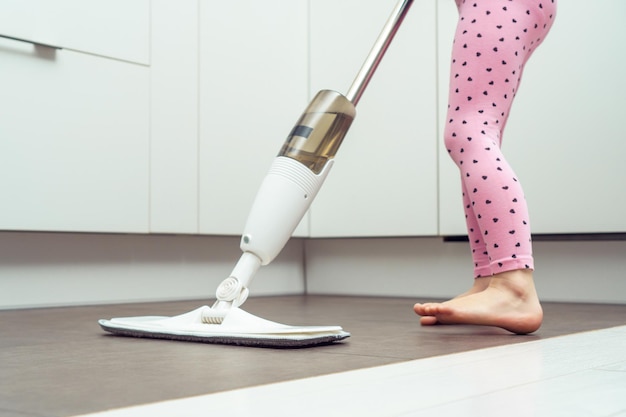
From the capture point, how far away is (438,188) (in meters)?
2.25

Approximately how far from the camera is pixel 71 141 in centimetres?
187

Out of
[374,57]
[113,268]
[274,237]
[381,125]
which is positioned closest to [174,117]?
[113,268]

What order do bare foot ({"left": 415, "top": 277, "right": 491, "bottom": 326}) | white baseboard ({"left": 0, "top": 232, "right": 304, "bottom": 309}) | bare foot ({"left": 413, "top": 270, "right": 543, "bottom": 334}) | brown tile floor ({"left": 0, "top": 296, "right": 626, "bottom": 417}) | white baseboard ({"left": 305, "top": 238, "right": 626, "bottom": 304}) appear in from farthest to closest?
white baseboard ({"left": 305, "top": 238, "right": 626, "bottom": 304})
white baseboard ({"left": 0, "top": 232, "right": 304, "bottom": 309})
bare foot ({"left": 415, "top": 277, "right": 491, "bottom": 326})
bare foot ({"left": 413, "top": 270, "right": 543, "bottom": 334})
brown tile floor ({"left": 0, "top": 296, "right": 626, "bottom": 417})

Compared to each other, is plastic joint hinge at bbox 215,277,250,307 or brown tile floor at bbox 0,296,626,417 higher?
plastic joint hinge at bbox 215,277,250,307

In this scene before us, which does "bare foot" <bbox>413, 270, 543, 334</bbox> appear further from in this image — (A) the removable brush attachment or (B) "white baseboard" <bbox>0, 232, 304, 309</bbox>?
(B) "white baseboard" <bbox>0, 232, 304, 309</bbox>

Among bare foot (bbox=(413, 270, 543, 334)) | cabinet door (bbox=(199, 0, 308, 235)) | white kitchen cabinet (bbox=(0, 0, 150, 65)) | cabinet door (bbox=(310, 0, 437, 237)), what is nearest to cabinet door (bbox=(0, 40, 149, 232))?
white kitchen cabinet (bbox=(0, 0, 150, 65))

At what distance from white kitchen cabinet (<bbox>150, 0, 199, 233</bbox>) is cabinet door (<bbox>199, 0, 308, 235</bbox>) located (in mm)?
35

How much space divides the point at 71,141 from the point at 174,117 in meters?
0.32

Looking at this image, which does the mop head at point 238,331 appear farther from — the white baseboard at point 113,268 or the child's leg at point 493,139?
the white baseboard at point 113,268

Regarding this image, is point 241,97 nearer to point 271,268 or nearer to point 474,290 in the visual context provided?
point 271,268

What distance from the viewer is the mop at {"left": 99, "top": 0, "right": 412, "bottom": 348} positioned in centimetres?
101

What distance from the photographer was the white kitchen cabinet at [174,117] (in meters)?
2.06

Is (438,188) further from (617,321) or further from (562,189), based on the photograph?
(617,321)

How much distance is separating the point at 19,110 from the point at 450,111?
97cm
